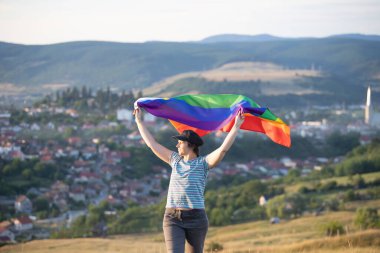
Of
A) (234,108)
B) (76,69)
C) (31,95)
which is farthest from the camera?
(76,69)

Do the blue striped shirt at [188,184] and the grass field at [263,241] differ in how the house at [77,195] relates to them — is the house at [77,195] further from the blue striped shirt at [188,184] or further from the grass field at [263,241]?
the blue striped shirt at [188,184]

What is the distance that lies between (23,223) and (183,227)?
108ft

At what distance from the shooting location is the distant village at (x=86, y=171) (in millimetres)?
41984

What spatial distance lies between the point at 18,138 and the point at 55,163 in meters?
11.6

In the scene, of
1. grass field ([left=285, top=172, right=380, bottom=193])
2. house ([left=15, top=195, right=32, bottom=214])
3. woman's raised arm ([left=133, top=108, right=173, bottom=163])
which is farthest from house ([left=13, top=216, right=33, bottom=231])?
woman's raised arm ([left=133, top=108, right=173, bottom=163])

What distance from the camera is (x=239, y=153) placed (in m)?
72.4

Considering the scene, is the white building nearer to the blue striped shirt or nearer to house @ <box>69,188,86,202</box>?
house @ <box>69,188,86,202</box>

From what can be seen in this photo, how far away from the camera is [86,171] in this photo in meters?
59.5

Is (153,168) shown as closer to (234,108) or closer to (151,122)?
(151,122)

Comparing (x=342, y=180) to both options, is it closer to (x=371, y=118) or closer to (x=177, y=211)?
(x=177, y=211)

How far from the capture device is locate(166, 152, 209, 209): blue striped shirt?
6.37 meters

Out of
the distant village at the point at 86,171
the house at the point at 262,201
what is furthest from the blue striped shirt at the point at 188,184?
Result: the house at the point at 262,201

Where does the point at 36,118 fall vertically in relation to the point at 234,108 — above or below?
below

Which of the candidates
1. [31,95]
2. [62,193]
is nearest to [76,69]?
[31,95]
